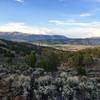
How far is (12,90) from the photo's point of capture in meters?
35.3

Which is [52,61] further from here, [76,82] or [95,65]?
[76,82]

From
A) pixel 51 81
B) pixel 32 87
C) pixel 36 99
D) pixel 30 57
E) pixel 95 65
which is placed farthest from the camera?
pixel 95 65

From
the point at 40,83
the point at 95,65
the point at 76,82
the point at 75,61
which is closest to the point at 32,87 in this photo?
the point at 40,83

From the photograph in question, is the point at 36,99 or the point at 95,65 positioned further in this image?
the point at 95,65

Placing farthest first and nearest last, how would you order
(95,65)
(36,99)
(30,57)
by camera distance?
(95,65), (30,57), (36,99)

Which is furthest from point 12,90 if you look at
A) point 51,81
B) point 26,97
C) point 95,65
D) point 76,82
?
point 95,65

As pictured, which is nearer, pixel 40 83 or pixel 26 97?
pixel 26 97

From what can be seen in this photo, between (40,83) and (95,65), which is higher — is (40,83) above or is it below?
above

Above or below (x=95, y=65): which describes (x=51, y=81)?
above

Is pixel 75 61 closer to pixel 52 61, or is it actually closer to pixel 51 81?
pixel 52 61

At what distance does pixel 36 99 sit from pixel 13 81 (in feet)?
18.9

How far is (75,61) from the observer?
96.0 metres

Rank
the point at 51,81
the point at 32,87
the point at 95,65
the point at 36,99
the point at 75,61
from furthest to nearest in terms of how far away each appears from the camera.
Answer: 1. the point at 95,65
2. the point at 75,61
3. the point at 51,81
4. the point at 32,87
5. the point at 36,99

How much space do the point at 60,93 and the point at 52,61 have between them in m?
49.7
